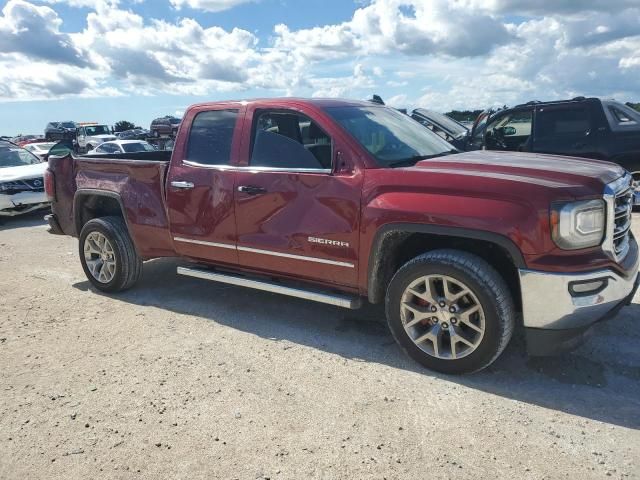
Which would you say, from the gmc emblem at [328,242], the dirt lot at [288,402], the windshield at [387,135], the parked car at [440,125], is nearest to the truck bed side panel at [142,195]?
the dirt lot at [288,402]

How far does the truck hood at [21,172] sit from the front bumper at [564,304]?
10.2m

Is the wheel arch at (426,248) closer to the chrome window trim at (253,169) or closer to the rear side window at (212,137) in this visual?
the chrome window trim at (253,169)

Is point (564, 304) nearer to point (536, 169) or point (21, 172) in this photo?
point (536, 169)

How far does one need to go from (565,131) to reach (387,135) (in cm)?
556

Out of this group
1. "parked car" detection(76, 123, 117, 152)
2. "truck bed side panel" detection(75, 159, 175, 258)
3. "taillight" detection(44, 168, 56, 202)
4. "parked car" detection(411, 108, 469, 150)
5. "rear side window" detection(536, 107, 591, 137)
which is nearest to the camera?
"truck bed side panel" detection(75, 159, 175, 258)

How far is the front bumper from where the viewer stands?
10.3 feet

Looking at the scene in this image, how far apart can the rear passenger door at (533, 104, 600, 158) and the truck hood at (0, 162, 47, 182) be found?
9.28 meters

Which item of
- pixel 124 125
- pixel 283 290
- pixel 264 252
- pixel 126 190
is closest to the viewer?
pixel 283 290

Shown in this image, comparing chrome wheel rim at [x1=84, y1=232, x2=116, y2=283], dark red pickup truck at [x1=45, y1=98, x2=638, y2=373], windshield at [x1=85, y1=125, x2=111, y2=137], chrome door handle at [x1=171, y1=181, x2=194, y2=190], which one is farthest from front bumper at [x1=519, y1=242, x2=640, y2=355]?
windshield at [x1=85, y1=125, x2=111, y2=137]

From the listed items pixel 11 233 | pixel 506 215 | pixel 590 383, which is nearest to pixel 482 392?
pixel 590 383

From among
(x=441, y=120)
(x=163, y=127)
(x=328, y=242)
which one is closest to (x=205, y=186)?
(x=328, y=242)

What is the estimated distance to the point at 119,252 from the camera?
536 cm

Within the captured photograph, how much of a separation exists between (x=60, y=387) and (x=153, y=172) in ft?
6.99

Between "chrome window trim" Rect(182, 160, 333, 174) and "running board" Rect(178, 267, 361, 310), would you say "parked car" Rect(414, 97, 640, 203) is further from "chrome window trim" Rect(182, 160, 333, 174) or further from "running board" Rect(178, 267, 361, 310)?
"running board" Rect(178, 267, 361, 310)
